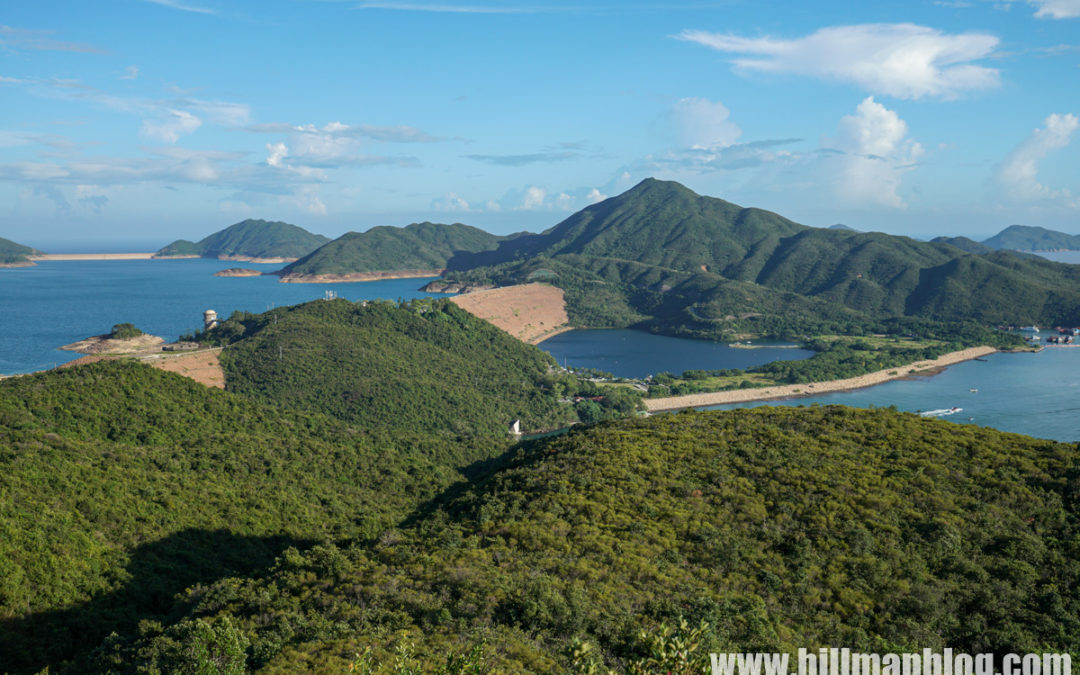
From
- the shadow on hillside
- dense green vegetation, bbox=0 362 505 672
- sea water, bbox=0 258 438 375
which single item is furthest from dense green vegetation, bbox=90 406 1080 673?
sea water, bbox=0 258 438 375

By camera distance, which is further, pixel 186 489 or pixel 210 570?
pixel 186 489

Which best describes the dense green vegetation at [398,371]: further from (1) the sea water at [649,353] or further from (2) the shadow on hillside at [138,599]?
(2) the shadow on hillside at [138,599]

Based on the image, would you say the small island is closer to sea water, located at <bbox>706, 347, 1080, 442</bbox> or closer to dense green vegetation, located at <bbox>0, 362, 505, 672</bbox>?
dense green vegetation, located at <bbox>0, 362, 505, 672</bbox>

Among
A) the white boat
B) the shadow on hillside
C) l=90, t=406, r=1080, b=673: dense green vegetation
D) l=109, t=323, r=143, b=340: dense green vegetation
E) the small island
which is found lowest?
the white boat

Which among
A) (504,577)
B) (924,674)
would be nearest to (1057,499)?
(924,674)

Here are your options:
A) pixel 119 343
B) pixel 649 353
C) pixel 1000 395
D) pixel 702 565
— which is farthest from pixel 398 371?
pixel 1000 395

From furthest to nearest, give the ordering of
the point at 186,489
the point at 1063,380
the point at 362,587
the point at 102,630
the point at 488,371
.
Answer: the point at 1063,380
the point at 488,371
the point at 186,489
the point at 102,630
the point at 362,587

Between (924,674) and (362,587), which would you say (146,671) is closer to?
(362,587)
